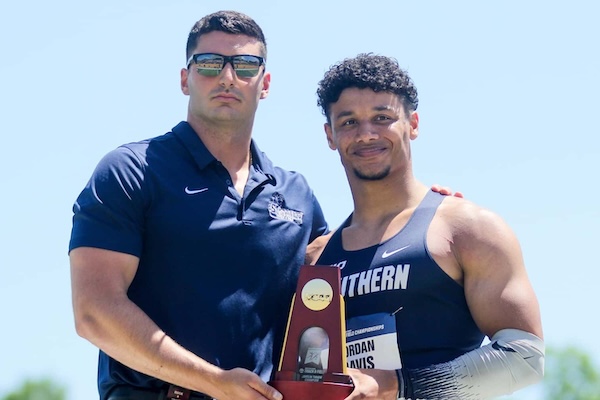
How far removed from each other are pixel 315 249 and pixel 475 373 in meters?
1.43

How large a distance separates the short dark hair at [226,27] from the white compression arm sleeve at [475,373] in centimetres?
218

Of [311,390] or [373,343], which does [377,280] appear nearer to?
[373,343]

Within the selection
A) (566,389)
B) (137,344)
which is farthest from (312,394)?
(566,389)

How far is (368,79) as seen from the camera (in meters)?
7.12

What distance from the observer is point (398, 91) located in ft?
23.5

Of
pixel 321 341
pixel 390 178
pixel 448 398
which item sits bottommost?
pixel 448 398

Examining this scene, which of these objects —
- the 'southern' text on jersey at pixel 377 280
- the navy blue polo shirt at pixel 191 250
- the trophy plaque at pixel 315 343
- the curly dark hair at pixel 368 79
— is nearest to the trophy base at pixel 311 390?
the trophy plaque at pixel 315 343

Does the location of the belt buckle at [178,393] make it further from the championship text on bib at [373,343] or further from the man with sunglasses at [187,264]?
the championship text on bib at [373,343]

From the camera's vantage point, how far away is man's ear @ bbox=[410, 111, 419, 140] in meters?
7.33

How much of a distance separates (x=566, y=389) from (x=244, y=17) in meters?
41.1

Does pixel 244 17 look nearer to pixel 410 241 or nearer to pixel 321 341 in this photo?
pixel 410 241

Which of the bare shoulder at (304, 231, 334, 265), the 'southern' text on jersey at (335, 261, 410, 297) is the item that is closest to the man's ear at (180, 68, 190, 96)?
the bare shoulder at (304, 231, 334, 265)

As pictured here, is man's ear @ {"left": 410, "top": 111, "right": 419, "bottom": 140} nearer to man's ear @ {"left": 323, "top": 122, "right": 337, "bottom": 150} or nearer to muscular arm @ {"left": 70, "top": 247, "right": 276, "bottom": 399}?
man's ear @ {"left": 323, "top": 122, "right": 337, "bottom": 150}

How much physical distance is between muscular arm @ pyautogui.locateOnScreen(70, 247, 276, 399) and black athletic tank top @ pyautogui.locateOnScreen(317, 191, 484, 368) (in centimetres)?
123
